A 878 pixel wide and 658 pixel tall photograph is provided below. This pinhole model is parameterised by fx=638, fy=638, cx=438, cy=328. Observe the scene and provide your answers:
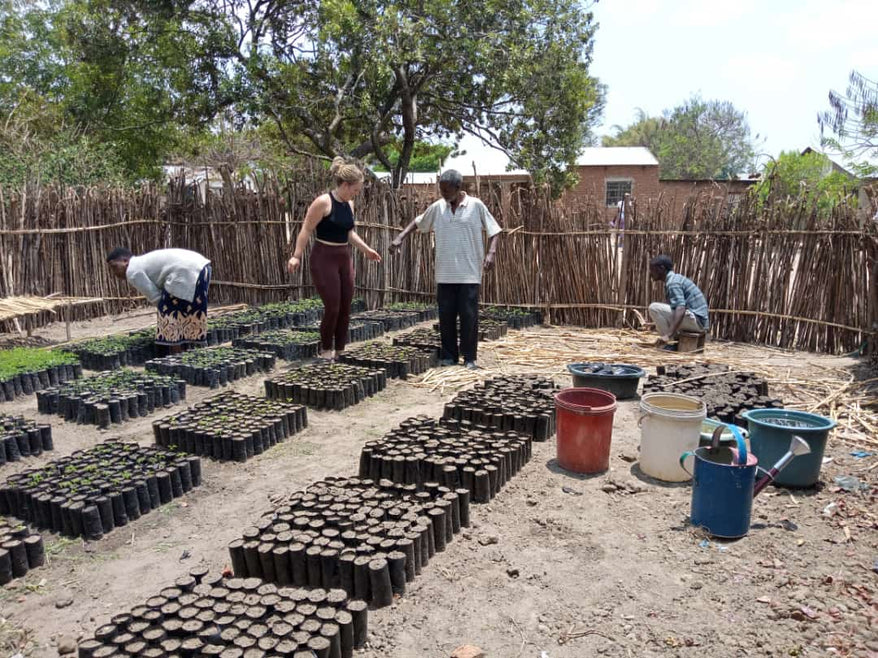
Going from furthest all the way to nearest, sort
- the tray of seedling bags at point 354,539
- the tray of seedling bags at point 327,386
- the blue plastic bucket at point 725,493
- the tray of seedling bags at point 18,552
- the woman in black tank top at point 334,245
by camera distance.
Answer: the woman in black tank top at point 334,245, the tray of seedling bags at point 327,386, the blue plastic bucket at point 725,493, the tray of seedling bags at point 18,552, the tray of seedling bags at point 354,539

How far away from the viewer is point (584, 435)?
3.86m

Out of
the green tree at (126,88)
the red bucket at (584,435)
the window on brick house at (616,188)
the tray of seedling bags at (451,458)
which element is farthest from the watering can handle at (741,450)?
the window on brick house at (616,188)

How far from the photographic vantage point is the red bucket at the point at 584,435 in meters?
3.79

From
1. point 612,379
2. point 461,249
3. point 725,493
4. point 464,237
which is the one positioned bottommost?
point 725,493

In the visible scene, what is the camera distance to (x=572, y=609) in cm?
257

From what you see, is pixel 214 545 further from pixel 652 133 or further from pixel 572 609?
pixel 652 133

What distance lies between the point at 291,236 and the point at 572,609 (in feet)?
27.6

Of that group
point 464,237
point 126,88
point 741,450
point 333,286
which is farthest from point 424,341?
point 126,88

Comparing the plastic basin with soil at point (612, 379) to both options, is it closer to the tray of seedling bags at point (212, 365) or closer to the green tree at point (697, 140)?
the tray of seedling bags at point (212, 365)

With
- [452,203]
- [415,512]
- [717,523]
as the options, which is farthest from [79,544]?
[452,203]

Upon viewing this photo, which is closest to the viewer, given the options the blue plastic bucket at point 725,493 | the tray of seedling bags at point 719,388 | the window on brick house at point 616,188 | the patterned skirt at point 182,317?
the blue plastic bucket at point 725,493

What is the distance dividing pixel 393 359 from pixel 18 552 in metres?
3.73

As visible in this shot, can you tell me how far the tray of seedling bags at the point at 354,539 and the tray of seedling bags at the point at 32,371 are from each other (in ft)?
12.0

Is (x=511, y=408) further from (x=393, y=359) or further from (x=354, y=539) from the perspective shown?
(x=354, y=539)
